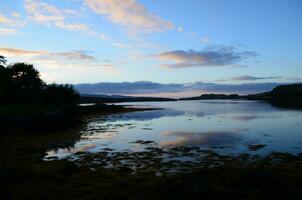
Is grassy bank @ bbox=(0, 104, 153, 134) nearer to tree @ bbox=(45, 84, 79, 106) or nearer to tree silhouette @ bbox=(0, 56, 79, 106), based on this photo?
tree silhouette @ bbox=(0, 56, 79, 106)

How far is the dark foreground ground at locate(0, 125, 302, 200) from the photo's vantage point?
12.8 meters

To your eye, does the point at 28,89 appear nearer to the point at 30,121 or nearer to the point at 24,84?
the point at 24,84

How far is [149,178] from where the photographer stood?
17.1 metres

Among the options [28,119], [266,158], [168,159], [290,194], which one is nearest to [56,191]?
[290,194]

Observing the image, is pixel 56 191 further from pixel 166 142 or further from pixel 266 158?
pixel 166 142

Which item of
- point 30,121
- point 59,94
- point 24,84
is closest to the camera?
point 30,121

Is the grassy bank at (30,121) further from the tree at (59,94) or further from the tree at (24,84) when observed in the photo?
the tree at (59,94)

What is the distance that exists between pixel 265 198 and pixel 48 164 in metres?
14.0

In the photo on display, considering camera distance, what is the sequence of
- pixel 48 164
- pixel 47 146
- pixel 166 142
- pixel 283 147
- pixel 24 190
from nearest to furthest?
pixel 24 190 → pixel 48 164 → pixel 283 147 → pixel 47 146 → pixel 166 142

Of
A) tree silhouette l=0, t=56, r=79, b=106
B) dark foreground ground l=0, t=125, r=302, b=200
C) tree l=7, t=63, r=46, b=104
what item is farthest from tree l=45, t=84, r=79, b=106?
dark foreground ground l=0, t=125, r=302, b=200

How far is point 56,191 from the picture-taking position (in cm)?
1453

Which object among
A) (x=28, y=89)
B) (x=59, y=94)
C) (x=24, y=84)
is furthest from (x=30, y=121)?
(x=59, y=94)

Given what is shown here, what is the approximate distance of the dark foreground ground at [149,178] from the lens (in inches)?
505

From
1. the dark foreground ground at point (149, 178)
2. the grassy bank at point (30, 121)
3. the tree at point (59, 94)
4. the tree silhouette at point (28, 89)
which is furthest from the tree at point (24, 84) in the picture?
the dark foreground ground at point (149, 178)
